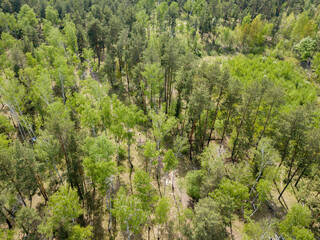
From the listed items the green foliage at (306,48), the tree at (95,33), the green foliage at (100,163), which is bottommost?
the green foliage at (100,163)

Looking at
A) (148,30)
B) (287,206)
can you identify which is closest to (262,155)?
(287,206)

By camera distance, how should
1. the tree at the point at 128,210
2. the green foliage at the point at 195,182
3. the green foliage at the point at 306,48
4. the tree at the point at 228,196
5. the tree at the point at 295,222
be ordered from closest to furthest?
the tree at the point at 128,210 < the tree at the point at 295,222 < the tree at the point at 228,196 < the green foliage at the point at 195,182 < the green foliage at the point at 306,48

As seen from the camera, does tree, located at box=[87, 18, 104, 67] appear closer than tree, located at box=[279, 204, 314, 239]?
No

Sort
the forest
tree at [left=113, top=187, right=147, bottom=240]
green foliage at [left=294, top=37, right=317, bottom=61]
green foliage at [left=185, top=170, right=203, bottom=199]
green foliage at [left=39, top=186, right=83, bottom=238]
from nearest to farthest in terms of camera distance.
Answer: tree at [left=113, top=187, right=147, bottom=240]
green foliage at [left=39, top=186, right=83, bottom=238]
the forest
green foliage at [left=185, top=170, right=203, bottom=199]
green foliage at [left=294, top=37, right=317, bottom=61]

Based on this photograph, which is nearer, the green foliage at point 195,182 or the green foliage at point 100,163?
the green foliage at point 100,163

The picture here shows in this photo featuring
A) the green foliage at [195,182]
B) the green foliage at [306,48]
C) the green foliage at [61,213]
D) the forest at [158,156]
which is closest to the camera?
the green foliage at [61,213]

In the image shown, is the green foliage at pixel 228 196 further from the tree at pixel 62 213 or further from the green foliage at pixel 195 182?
the tree at pixel 62 213

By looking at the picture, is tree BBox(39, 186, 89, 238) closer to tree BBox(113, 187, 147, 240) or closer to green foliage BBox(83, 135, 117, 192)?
green foliage BBox(83, 135, 117, 192)

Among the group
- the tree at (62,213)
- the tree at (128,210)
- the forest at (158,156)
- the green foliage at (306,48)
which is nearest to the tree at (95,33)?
the forest at (158,156)

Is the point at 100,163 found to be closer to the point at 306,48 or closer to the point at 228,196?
the point at 228,196

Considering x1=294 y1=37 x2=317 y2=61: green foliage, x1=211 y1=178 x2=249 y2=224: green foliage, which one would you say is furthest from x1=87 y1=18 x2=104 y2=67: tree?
x1=294 y1=37 x2=317 y2=61: green foliage

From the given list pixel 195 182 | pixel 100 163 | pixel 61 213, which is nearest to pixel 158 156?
pixel 195 182
